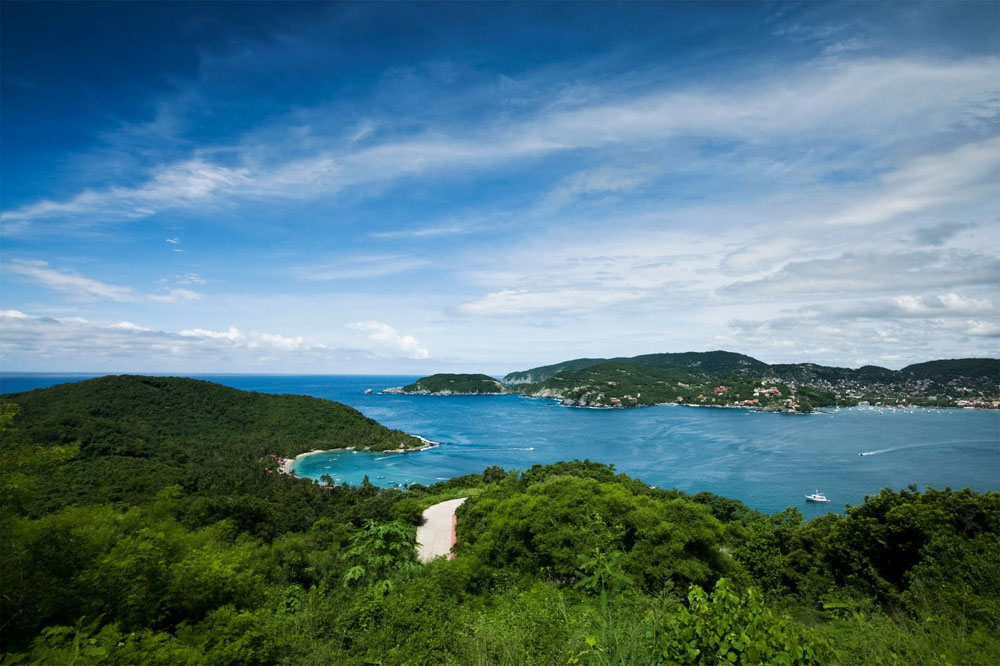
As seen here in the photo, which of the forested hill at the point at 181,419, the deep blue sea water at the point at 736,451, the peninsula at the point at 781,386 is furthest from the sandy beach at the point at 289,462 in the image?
the peninsula at the point at 781,386

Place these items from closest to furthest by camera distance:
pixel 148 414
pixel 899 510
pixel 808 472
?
1. pixel 899 510
2. pixel 808 472
3. pixel 148 414

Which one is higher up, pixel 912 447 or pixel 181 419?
pixel 181 419

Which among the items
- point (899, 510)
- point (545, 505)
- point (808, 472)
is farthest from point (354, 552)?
point (808, 472)

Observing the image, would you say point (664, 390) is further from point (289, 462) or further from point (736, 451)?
point (289, 462)

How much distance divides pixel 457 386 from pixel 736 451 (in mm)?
125500

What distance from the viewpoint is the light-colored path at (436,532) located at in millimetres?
20592

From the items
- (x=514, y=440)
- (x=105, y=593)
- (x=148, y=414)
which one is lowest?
(x=514, y=440)

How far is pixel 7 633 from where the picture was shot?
5168 mm

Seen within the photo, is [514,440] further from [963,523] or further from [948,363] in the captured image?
[948,363]

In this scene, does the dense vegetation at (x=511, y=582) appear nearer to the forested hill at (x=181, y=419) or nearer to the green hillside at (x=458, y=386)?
the forested hill at (x=181, y=419)

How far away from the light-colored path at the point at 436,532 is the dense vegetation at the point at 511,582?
128 centimetres

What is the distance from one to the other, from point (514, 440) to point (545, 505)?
58.8 meters

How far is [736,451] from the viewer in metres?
59.6

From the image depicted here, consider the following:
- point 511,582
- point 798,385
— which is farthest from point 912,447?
point 798,385
